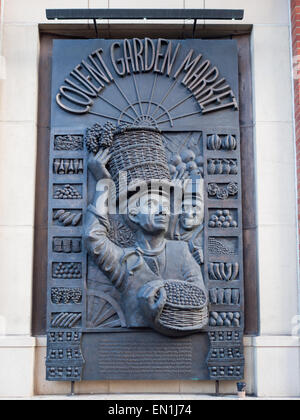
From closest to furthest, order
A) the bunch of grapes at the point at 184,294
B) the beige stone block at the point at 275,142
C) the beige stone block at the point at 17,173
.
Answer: the bunch of grapes at the point at 184,294 < the beige stone block at the point at 17,173 < the beige stone block at the point at 275,142

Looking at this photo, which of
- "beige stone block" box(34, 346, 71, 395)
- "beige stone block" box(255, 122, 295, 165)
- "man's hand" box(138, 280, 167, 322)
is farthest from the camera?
"beige stone block" box(255, 122, 295, 165)

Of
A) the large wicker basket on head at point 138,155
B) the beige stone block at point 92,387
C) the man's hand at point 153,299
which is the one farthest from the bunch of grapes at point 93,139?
the beige stone block at point 92,387

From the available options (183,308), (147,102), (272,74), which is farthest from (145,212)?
(272,74)

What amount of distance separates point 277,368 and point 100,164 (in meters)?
2.91

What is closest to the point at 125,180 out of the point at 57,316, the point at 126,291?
the point at 126,291

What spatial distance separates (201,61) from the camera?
660cm

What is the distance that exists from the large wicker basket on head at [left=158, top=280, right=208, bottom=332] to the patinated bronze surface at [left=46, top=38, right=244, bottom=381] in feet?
0.04

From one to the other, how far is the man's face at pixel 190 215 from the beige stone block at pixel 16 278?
1.71 metres

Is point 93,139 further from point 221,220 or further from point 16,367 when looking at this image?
point 16,367

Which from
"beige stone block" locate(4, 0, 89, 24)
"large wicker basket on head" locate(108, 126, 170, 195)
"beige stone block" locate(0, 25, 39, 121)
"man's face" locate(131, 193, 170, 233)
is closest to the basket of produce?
"large wicker basket on head" locate(108, 126, 170, 195)

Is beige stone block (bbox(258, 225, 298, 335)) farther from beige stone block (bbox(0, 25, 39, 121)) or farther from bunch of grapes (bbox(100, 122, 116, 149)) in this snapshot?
beige stone block (bbox(0, 25, 39, 121))

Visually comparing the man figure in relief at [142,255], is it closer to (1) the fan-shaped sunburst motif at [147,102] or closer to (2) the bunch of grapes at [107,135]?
(2) the bunch of grapes at [107,135]

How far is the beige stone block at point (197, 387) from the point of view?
20.3ft

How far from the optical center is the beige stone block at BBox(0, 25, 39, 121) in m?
6.54
